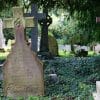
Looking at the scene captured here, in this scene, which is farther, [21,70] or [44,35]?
[44,35]

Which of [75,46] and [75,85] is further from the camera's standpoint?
[75,46]

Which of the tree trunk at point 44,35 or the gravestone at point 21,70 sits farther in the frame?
the tree trunk at point 44,35

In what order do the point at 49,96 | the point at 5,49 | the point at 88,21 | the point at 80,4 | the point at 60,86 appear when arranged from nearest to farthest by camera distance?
the point at 49,96
the point at 60,86
the point at 80,4
the point at 88,21
the point at 5,49

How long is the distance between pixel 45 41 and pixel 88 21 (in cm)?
171

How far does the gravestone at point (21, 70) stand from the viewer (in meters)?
8.97

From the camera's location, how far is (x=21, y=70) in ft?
29.6

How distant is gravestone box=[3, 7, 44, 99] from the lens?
8969 millimetres

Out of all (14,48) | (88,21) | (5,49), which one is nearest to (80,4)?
(88,21)

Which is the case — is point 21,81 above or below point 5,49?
above

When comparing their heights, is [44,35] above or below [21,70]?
below

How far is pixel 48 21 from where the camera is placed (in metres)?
16.7

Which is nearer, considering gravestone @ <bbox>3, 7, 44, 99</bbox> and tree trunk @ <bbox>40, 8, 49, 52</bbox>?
gravestone @ <bbox>3, 7, 44, 99</bbox>

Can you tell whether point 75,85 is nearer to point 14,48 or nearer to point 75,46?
point 14,48

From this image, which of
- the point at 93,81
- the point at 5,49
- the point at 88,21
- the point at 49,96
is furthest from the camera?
the point at 5,49
